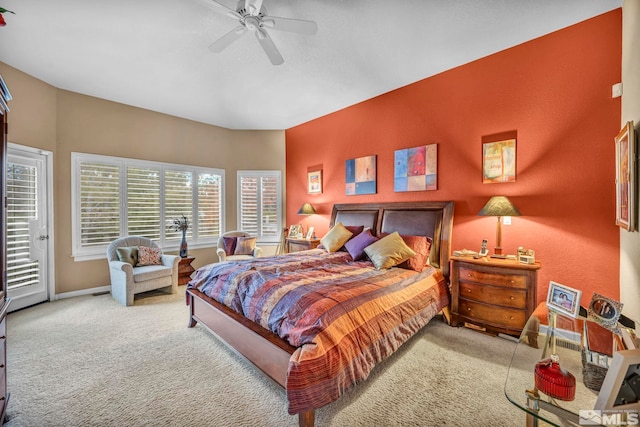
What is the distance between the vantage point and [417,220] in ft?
12.0

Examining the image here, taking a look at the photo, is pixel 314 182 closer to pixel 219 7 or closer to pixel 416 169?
pixel 416 169

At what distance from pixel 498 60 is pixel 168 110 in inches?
209

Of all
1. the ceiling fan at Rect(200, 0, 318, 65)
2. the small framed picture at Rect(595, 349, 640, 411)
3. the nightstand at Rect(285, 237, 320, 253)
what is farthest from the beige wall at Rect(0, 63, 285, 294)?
the small framed picture at Rect(595, 349, 640, 411)

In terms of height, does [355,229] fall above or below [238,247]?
above

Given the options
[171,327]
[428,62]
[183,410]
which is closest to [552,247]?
[428,62]

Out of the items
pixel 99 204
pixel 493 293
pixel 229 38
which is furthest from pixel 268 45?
pixel 99 204

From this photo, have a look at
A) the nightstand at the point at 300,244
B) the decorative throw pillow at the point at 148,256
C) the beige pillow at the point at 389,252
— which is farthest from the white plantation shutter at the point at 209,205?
the beige pillow at the point at 389,252

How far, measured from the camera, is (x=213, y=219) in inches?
228

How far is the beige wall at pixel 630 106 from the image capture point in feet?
6.35

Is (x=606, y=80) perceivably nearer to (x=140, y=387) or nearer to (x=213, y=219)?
(x=140, y=387)

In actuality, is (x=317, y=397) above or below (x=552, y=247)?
below

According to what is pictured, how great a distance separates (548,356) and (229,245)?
4.84 meters

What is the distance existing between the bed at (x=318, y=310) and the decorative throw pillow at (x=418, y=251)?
11cm

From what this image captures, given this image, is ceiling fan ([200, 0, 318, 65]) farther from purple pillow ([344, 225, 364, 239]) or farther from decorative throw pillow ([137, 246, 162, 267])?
decorative throw pillow ([137, 246, 162, 267])
